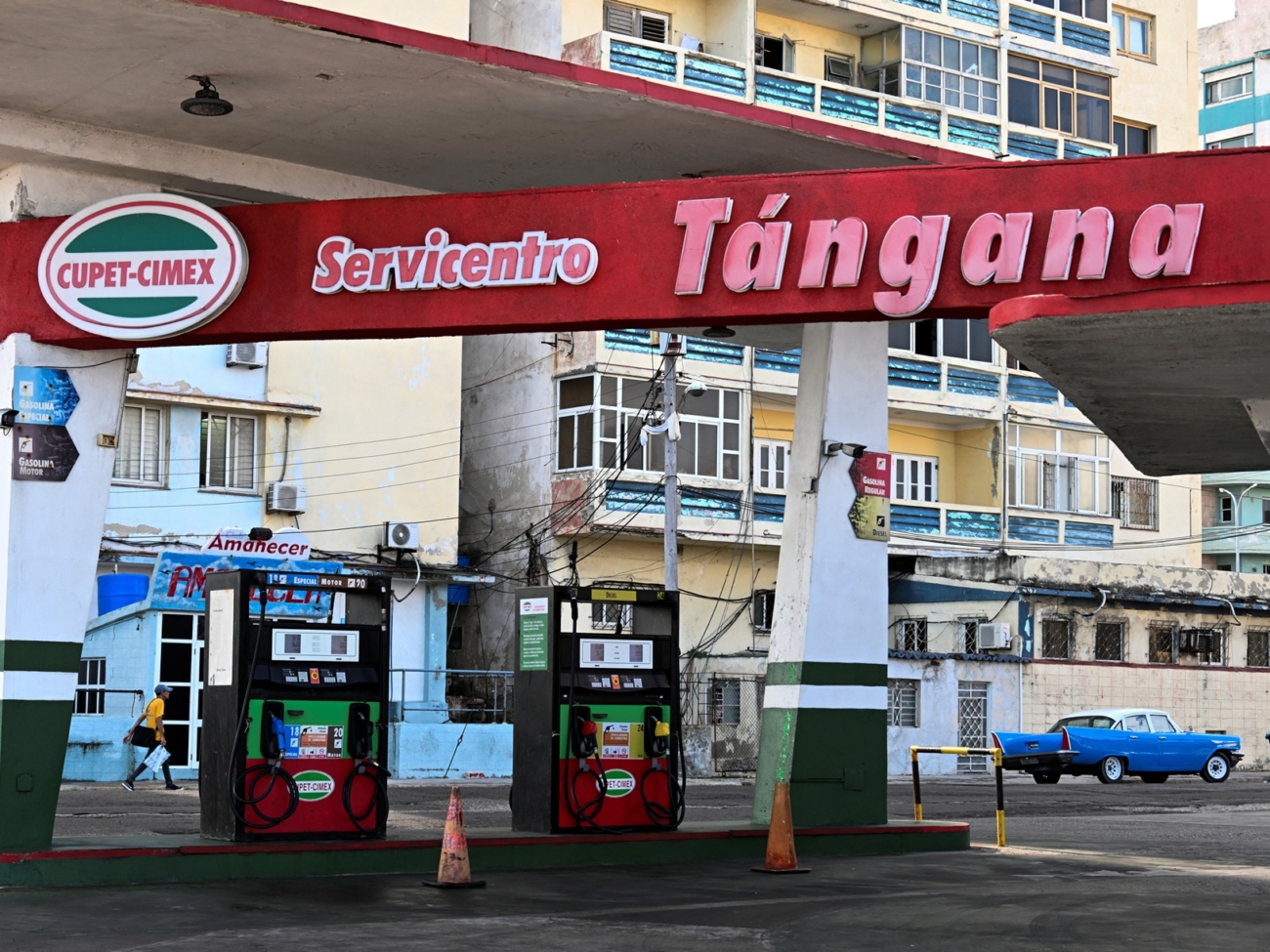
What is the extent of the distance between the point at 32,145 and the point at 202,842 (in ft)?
17.5

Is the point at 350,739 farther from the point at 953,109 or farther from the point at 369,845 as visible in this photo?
the point at 953,109

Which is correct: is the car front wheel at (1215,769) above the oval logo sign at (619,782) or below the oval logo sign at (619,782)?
below

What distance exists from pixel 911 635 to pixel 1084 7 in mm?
17197

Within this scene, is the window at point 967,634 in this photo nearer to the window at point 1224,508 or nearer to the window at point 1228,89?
the window at point 1224,508

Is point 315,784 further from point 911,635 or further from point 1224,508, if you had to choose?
point 1224,508

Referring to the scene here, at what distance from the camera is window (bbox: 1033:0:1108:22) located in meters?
45.1

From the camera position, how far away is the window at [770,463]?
40594mm

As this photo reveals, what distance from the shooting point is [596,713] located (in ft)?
50.2

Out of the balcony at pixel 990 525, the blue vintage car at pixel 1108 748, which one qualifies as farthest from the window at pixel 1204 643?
the blue vintage car at pixel 1108 748

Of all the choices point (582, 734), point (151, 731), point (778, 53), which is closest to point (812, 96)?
point (778, 53)

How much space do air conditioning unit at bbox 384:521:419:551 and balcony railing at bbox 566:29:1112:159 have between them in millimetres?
10202

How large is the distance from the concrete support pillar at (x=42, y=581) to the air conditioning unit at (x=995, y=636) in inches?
1160

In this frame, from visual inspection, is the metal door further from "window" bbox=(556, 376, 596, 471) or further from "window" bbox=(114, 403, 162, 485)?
"window" bbox=(114, 403, 162, 485)

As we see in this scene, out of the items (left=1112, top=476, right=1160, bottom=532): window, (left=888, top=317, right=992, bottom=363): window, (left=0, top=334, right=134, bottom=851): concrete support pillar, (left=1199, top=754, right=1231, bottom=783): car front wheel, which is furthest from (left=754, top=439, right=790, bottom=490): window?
(left=0, top=334, right=134, bottom=851): concrete support pillar
